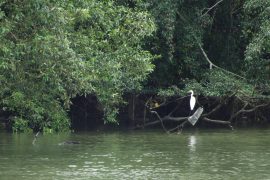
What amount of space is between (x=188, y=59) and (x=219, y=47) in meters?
2.15

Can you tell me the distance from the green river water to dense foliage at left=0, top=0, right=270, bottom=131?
2.83ft

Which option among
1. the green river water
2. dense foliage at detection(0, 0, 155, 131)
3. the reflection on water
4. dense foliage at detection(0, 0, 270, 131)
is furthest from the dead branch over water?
dense foliage at detection(0, 0, 155, 131)

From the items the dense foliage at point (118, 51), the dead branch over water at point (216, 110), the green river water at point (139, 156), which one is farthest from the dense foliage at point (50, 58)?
the dead branch over water at point (216, 110)

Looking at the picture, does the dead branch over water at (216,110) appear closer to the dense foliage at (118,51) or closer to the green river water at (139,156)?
the dense foliage at (118,51)

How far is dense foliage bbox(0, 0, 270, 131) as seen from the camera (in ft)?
54.0

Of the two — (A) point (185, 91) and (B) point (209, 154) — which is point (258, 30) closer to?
(A) point (185, 91)

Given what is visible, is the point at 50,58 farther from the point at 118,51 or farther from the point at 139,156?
the point at 118,51

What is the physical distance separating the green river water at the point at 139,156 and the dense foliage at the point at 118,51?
862mm

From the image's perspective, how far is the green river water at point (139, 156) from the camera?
17.0 meters

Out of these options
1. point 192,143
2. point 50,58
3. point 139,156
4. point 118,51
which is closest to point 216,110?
point 192,143

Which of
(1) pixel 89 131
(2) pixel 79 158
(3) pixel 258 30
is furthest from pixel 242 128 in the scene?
(2) pixel 79 158

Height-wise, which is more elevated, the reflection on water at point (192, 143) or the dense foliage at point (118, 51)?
the dense foliage at point (118, 51)

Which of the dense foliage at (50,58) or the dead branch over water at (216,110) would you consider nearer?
the dense foliage at (50,58)

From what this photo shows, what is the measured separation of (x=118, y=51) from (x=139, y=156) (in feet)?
13.9
